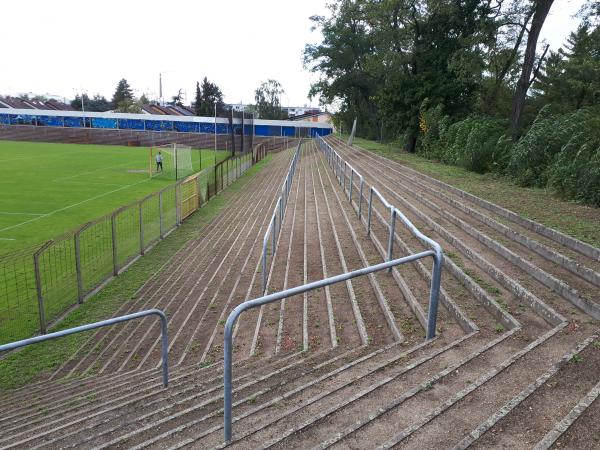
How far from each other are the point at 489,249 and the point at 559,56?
4070 centimetres

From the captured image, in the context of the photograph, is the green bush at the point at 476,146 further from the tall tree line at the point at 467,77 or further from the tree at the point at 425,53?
the tree at the point at 425,53

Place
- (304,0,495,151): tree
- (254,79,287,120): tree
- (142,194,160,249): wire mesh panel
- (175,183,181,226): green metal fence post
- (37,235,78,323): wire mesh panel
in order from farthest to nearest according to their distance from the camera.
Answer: (254,79,287,120): tree
(304,0,495,151): tree
(175,183,181,226): green metal fence post
(142,194,160,249): wire mesh panel
(37,235,78,323): wire mesh panel

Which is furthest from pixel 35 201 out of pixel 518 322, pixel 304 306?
pixel 518 322

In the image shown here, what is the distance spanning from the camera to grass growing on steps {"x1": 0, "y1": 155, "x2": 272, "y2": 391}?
6.23 meters

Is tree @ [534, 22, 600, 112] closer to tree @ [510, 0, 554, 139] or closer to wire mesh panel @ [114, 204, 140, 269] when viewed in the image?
tree @ [510, 0, 554, 139]

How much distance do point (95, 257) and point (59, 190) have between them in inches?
526

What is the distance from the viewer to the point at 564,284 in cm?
479

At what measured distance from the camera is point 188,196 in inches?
653

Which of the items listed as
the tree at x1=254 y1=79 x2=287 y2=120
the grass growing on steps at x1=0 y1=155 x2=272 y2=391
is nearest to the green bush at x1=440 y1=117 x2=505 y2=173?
the grass growing on steps at x1=0 y1=155 x2=272 y2=391

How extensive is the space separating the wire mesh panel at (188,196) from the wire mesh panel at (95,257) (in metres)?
2.59

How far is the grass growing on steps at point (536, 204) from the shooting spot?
696cm

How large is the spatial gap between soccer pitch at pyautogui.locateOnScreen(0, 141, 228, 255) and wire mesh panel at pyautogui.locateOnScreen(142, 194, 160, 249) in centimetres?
171

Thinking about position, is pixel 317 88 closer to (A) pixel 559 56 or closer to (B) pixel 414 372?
(A) pixel 559 56

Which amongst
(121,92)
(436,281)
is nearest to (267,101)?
(121,92)
